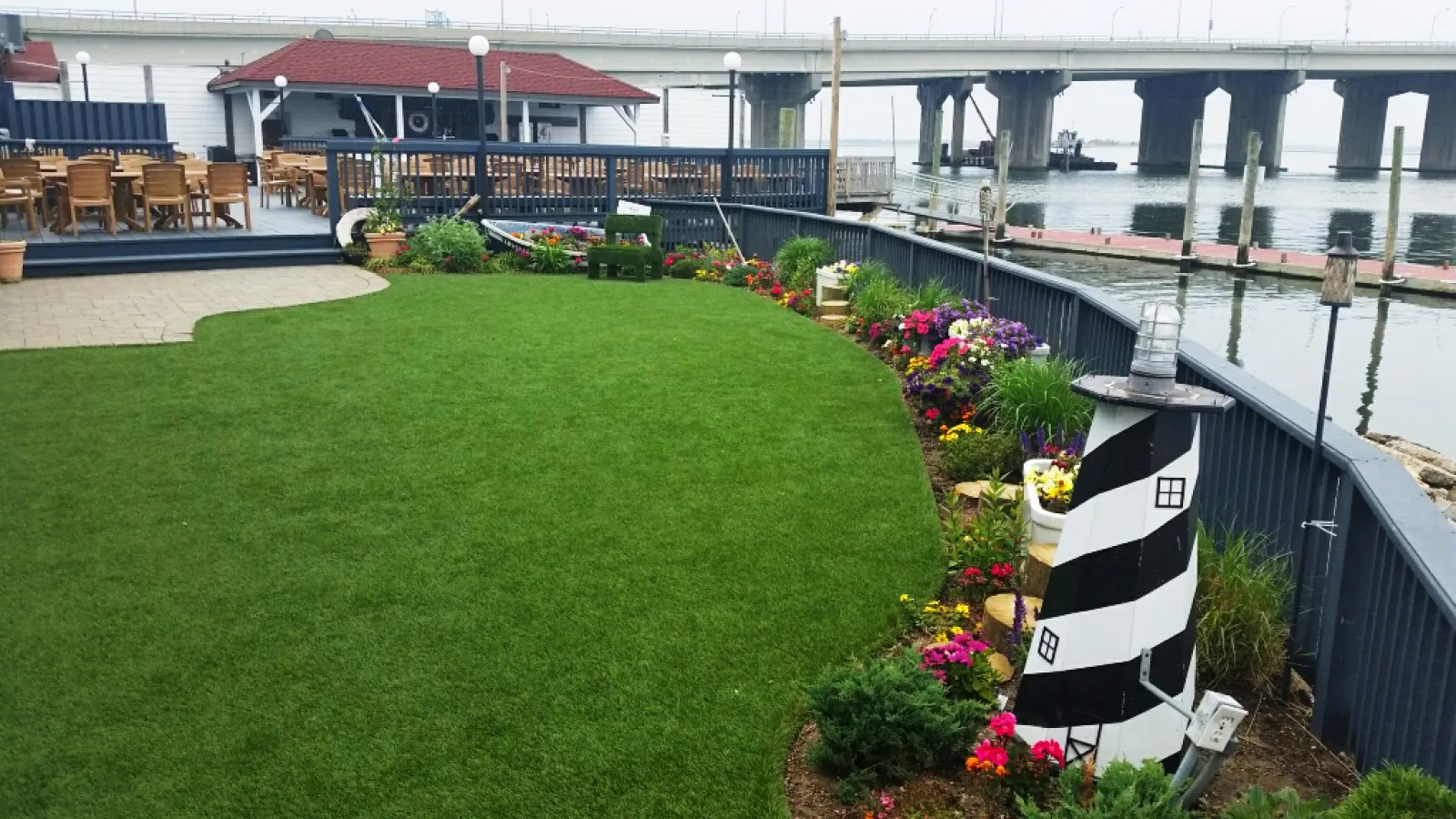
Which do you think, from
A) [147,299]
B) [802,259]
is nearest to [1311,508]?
[802,259]

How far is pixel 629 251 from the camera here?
49.6 ft

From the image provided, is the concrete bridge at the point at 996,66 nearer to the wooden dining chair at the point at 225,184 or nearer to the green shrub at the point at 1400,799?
the wooden dining chair at the point at 225,184

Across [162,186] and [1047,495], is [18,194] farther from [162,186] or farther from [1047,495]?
A: [1047,495]

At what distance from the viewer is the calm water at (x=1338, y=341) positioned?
18.2 meters

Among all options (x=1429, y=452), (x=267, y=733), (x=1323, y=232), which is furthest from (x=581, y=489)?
(x=1323, y=232)

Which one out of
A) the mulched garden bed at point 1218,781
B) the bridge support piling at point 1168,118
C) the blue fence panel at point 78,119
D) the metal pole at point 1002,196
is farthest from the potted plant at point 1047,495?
the bridge support piling at point 1168,118

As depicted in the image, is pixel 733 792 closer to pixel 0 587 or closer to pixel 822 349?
pixel 0 587

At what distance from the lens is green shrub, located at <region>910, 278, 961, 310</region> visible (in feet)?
31.6

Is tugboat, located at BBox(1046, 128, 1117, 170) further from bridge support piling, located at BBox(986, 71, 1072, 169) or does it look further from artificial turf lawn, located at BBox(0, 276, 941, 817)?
artificial turf lawn, located at BBox(0, 276, 941, 817)

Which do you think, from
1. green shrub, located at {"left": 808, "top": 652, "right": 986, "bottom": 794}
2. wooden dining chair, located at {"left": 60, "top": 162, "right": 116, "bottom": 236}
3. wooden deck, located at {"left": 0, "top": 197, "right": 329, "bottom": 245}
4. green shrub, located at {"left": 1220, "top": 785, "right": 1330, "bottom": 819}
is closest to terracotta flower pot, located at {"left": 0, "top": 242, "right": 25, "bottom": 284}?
wooden deck, located at {"left": 0, "top": 197, "right": 329, "bottom": 245}

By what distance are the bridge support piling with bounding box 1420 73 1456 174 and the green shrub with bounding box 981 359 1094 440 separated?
110 meters

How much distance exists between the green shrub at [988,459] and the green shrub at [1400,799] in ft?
13.6

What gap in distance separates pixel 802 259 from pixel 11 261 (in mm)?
8990

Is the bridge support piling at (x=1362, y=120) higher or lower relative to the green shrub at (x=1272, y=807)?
higher
